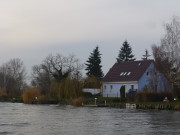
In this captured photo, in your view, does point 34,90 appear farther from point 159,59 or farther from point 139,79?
point 159,59

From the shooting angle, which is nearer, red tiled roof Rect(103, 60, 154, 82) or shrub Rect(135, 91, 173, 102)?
shrub Rect(135, 91, 173, 102)

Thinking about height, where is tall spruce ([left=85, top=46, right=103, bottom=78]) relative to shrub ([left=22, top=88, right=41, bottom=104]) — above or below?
above

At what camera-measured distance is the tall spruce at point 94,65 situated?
8081 centimetres

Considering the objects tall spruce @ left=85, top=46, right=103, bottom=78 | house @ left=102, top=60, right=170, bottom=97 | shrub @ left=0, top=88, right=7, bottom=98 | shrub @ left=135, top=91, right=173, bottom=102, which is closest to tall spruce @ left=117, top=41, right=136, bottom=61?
tall spruce @ left=85, top=46, right=103, bottom=78

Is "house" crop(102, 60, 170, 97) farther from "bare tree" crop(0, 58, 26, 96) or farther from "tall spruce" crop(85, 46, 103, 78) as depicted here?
"bare tree" crop(0, 58, 26, 96)

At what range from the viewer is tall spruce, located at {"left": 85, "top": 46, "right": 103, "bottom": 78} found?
80812 mm

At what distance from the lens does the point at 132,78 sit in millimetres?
63750

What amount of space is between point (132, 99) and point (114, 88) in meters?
14.0

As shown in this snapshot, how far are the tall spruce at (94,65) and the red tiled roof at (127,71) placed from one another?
10.0 m

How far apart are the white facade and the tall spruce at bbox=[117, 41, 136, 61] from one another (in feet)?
73.6

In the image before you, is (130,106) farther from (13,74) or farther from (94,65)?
(13,74)

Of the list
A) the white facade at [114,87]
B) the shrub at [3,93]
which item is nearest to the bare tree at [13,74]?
the shrub at [3,93]

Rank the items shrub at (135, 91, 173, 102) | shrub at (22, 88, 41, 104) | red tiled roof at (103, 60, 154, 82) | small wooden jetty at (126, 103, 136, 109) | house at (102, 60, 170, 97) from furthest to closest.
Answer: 1. shrub at (22, 88, 41, 104)
2. red tiled roof at (103, 60, 154, 82)
3. house at (102, 60, 170, 97)
4. shrub at (135, 91, 173, 102)
5. small wooden jetty at (126, 103, 136, 109)

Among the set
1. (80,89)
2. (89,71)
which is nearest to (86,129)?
(80,89)
